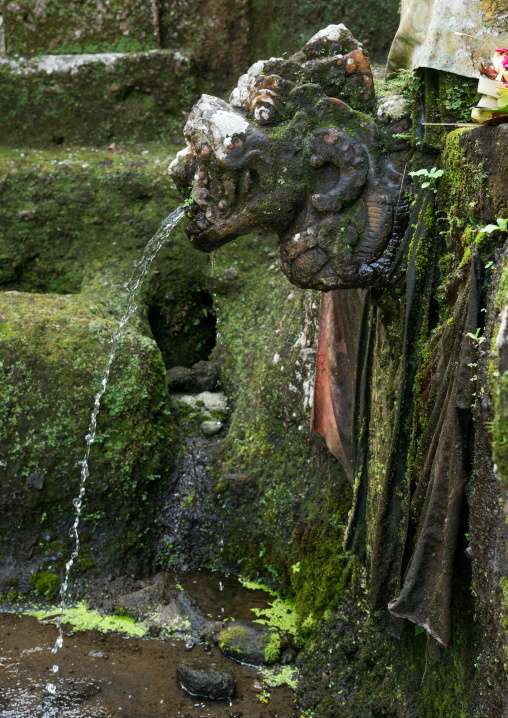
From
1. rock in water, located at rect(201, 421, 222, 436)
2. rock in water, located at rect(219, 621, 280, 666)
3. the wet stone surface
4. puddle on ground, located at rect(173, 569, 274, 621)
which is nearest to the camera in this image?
the wet stone surface

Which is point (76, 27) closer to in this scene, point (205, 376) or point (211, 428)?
point (205, 376)

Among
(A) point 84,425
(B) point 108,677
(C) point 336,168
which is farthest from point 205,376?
(C) point 336,168

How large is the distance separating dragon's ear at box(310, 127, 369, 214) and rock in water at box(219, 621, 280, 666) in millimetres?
2027

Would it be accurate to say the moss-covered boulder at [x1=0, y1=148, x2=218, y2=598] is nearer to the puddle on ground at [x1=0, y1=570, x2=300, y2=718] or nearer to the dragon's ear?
the puddle on ground at [x1=0, y1=570, x2=300, y2=718]

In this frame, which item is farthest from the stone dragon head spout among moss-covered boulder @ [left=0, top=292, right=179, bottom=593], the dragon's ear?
moss-covered boulder @ [left=0, top=292, right=179, bottom=593]

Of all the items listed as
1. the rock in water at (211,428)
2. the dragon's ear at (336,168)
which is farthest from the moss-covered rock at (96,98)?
the dragon's ear at (336,168)

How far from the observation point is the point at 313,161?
2254 millimetres

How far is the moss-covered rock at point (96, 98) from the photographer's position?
16.2 ft

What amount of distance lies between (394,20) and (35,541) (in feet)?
13.8

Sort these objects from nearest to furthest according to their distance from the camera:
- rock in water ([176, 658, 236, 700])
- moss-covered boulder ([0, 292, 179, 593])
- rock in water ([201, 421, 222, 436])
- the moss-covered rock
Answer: rock in water ([176, 658, 236, 700]) → moss-covered boulder ([0, 292, 179, 593]) → rock in water ([201, 421, 222, 436]) → the moss-covered rock

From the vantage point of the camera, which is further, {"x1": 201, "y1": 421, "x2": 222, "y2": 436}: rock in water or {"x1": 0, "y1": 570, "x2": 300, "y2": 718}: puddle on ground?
{"x1": 201, "y1": 421, "x2": 222, "y2": 436}: rock in water

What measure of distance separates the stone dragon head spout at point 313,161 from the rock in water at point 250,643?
1777mm

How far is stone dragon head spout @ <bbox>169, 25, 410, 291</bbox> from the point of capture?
226 centimetres

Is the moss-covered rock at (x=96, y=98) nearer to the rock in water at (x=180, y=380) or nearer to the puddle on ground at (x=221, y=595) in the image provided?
the rock in water at (x=180, y=380)
